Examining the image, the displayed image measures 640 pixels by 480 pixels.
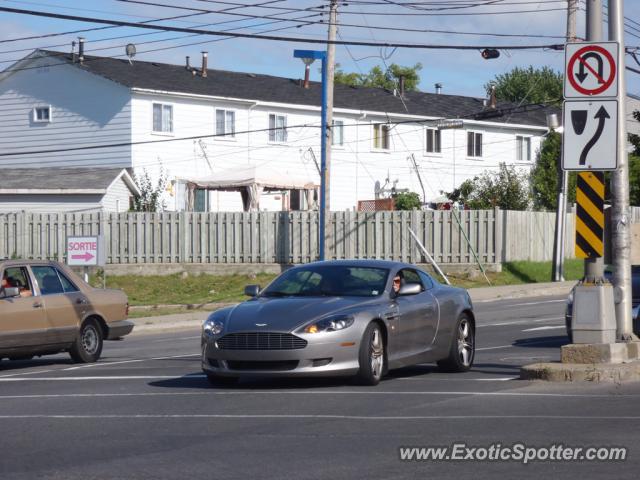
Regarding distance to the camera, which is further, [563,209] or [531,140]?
[531,140]

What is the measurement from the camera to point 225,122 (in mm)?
48969

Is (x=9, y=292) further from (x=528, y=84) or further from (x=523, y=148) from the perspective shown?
(x=528, y=84)

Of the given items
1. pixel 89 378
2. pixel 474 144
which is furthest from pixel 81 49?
pixel 89 378

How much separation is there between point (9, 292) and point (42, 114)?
115 ft

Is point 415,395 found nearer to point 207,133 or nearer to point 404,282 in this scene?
point 404,282

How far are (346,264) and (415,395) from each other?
2384mm

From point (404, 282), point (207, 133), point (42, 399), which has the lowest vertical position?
point (42, 399)

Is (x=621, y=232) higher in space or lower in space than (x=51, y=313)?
higher

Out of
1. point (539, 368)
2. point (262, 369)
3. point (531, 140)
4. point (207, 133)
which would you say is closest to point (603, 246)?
point (539, 368)

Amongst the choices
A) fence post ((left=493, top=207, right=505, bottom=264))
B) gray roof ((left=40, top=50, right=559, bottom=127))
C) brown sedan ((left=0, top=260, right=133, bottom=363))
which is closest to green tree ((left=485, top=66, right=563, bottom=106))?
gray roof ((left=40, top=50, right=559, bottom=127))

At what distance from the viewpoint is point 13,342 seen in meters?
16.1

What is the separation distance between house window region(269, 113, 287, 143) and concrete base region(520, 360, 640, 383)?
37.8 meters

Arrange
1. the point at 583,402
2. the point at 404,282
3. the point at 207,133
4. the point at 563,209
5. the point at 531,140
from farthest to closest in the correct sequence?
1. the point at 531,140
2. the point at 207,133
3. the point at 563,209
4. the point at 404,282
5. the point at 583,402

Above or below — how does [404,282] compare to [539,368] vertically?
above
